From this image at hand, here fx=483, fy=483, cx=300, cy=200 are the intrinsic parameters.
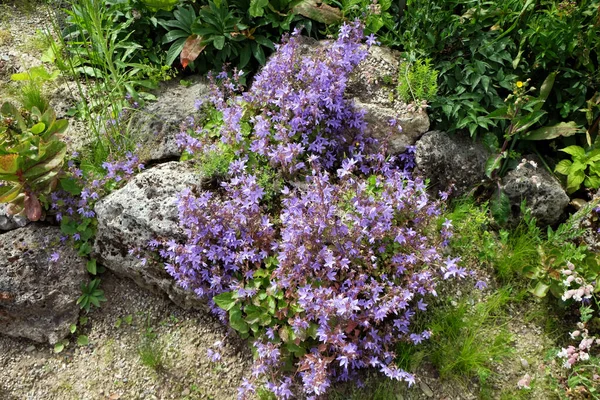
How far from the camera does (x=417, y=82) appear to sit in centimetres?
375

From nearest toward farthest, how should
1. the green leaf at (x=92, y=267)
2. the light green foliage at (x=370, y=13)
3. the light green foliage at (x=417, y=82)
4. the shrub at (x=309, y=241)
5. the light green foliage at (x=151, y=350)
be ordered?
the shrub at (x=309, y=241) → the light green foliage at (x=151, y=350) → the green leaf at (x=92, y=267) → the light green foliage at (x=417, y=82) → the light green foliage at (x=370, y=13)

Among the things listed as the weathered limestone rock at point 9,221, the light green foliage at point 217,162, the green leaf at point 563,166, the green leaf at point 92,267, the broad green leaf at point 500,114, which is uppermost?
the broad green leaf at point 500,114

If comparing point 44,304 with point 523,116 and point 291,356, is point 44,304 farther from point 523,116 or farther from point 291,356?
point 523,116

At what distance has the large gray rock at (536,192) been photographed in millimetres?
3762

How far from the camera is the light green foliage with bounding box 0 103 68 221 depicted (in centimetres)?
320

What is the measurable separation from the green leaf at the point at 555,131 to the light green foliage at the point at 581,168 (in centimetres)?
12

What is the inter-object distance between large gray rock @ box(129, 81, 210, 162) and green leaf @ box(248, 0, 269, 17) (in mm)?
724

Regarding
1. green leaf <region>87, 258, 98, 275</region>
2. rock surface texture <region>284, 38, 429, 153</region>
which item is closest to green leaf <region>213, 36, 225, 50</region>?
rock surface texture <region>284, 38, 429, 153</region>

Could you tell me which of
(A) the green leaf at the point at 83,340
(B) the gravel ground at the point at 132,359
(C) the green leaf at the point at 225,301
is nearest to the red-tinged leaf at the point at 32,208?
(B) the gravel ground at the point at 132,359

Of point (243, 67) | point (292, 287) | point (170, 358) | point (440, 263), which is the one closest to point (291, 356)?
point (292, 287)

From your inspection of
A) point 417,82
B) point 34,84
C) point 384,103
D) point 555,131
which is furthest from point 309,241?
point 34,84

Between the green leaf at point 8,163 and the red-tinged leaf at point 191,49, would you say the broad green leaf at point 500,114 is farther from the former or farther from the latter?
the green leaf at point 8,163

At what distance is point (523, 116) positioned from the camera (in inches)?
143

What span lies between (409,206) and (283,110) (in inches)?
43.8
